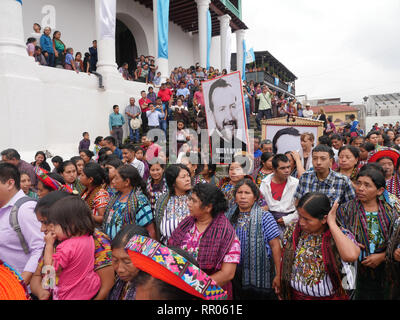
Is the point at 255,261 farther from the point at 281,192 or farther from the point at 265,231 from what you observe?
the point at 281,192

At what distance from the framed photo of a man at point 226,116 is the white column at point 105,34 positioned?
18.7 feet

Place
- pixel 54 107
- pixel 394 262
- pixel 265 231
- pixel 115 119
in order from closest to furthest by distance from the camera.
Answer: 1. pixel 394 262
2. pixel 265 231
3. pixel 54 107
4. pixel 115 119

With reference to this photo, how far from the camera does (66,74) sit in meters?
9.10

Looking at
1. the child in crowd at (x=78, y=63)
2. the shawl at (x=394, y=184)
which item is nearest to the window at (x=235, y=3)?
the child in crowd at (x=78, y=63)

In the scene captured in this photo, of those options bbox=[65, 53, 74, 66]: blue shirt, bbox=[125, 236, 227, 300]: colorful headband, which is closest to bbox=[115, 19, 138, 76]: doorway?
bbox=[65, 53, 74, 66]: blue shirt

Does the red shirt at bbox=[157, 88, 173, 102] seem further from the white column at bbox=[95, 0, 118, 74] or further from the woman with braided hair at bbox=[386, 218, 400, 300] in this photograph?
the woman with braided hair at bbox=[386, 218, 400, 300]

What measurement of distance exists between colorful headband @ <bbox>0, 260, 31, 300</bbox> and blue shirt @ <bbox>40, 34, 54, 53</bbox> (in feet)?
29.8

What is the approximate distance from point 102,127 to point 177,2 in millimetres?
10207

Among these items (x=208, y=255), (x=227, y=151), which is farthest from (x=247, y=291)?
(x=227, y=151)

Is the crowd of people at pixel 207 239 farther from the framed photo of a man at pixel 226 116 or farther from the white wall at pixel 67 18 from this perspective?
the white wall at pixel 67 18

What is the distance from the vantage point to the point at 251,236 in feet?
8.02

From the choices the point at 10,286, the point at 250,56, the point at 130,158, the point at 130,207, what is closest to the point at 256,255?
the point at 130,207

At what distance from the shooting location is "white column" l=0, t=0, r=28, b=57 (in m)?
7.26

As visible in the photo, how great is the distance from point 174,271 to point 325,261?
1.24 metres
